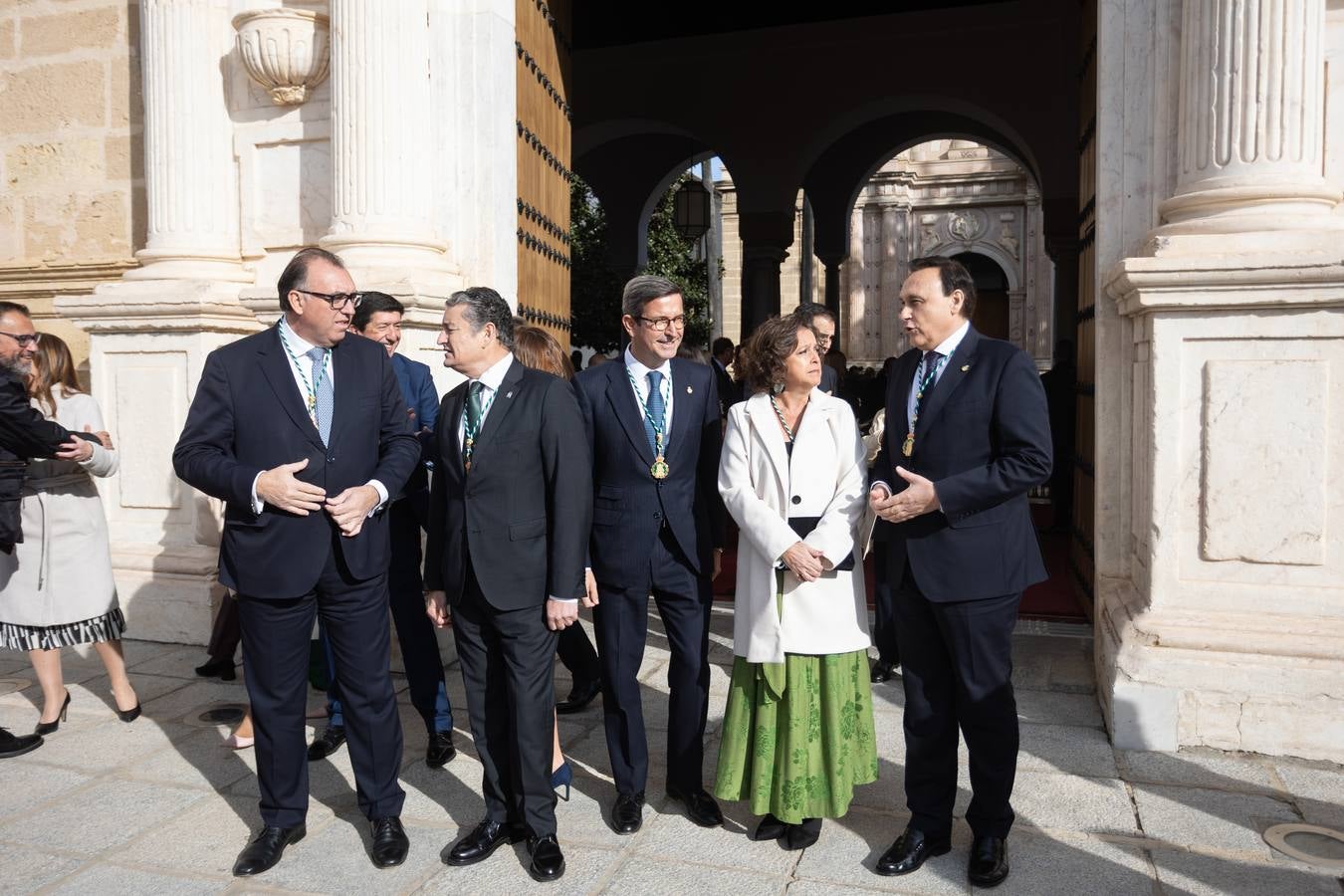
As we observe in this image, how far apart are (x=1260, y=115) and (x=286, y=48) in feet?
15.8

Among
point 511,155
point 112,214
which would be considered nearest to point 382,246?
point 511,155

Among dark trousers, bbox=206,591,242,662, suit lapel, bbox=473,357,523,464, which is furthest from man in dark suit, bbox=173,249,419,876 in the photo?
dark trousers, bbox=206,591,242,662

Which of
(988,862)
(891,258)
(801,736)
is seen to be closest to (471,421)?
(801,736)

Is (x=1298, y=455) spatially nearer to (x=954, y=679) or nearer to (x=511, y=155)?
(x=954, y=679)

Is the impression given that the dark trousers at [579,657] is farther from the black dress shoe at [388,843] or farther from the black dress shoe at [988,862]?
the black dress shoe at [988,862]

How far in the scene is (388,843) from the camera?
3.45 metres

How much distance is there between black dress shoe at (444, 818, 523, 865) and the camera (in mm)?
3430

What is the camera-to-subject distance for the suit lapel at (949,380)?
130 inches

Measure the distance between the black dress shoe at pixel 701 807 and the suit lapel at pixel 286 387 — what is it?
171 cm

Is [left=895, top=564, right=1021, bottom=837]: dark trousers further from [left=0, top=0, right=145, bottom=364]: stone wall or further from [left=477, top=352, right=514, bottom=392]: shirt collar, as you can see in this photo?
[left=0, top=0, right=145, bottom=364]: stone wall

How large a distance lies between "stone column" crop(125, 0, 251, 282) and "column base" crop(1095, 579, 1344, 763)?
5071 mm

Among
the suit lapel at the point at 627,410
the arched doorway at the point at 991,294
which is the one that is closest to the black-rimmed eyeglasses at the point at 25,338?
the suit lapel at the point at 627,410

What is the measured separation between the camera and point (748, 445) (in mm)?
3559

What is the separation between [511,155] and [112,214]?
271 cm
